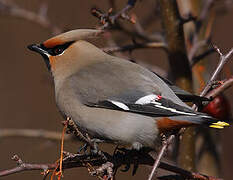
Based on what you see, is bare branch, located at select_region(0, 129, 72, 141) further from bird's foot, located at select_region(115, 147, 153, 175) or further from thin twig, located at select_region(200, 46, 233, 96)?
thin twig, located at select_region(200, 46, 233, 96)

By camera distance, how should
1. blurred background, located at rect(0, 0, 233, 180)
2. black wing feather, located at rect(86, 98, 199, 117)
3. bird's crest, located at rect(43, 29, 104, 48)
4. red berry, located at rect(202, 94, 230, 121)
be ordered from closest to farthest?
black wing feather, located at rect(86, 98, 199, 117) → bird's crest, located at rect(43, 29, 104, 48) → red berry, located at rect(202, 94, 230, 121) → blurred background, located at rect(0, 0, 233, 180)

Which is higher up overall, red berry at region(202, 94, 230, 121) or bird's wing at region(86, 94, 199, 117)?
red berry at region(202, 94, 230, 121)

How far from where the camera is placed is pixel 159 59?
698 centimetres

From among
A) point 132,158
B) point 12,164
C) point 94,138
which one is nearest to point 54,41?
point 94,138

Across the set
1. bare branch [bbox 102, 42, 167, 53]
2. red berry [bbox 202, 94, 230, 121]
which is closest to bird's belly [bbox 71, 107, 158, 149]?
bare branch [bbox 102, 42, 167, 53]

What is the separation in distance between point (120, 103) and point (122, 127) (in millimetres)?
135

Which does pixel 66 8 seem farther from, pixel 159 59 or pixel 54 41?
pixel 54 41

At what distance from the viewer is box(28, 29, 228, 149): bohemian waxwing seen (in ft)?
9.08

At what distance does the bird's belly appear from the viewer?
2812 mm

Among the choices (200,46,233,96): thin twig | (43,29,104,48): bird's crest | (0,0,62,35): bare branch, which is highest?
(0,0,62,35): bare branch

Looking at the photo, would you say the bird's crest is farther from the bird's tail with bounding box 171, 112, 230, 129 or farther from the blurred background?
the blurred background

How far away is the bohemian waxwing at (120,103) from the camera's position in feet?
9.08

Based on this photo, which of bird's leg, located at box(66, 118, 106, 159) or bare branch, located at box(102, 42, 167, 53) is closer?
bird's leg, located at box(66, 118, 106, 159)

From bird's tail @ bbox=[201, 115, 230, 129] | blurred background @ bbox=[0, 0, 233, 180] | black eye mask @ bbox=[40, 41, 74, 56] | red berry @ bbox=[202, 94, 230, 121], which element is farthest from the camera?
blurred background @ bbox=[0, 0, 233, 180]
